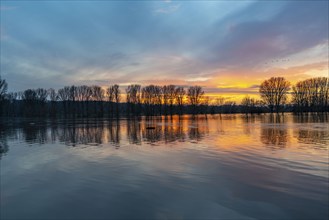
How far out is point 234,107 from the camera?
194m

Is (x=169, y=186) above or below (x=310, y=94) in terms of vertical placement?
below

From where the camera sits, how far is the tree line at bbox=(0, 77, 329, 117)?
131250 mm

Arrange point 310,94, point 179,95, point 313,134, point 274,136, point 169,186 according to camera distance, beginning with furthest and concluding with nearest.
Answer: point 179,95 → point 310,94 → point 313,134 → point 274,136 → point 169,186

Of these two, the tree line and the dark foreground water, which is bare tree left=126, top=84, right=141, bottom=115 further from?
the dark foreground water

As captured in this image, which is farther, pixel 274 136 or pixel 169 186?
pixel 274 136

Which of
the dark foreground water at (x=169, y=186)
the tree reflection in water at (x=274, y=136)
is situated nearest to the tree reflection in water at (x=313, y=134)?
the tree reflection in water at (x=274, y=136)

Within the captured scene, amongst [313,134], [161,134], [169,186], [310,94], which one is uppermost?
[310,94]

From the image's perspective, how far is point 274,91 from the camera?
135 meters

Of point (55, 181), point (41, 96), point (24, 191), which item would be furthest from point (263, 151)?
point (41, 96)

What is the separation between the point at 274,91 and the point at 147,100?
7012 cm

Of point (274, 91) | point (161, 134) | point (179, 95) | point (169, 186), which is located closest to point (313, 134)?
point (161, 134)

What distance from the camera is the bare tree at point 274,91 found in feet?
437

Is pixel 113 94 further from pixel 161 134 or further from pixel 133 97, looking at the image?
pixel 161 134

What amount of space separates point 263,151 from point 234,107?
7177 inches
